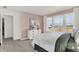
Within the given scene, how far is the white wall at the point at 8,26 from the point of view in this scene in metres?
1.84

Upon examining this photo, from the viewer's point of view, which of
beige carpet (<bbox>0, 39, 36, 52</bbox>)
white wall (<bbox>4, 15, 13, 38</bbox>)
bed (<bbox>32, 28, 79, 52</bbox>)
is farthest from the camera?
white wall (<bbox>4, 15, 13, 38</bbox>)

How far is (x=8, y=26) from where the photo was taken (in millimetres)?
1856

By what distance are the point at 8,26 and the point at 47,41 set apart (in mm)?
910

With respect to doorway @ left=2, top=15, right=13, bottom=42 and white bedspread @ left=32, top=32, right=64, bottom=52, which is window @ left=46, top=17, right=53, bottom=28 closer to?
white bedspread @ left=32, top=32, right=64, bottom=52

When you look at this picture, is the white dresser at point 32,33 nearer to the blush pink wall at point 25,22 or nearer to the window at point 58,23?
the blush pink wall at point 25,22

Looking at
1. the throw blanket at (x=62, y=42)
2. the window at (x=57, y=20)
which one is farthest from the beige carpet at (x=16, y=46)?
the window at (x=57, y=20)

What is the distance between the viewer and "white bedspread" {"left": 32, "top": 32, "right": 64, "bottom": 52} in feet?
5.78

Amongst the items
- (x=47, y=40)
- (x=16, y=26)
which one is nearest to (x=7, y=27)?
(x=16, y=26)

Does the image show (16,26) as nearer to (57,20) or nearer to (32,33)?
(32,33)

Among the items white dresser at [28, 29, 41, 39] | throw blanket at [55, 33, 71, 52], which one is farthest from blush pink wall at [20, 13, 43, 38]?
throw blanket at [55, 33, 71, 52]

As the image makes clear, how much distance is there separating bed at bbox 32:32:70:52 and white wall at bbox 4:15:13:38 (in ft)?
1.85
